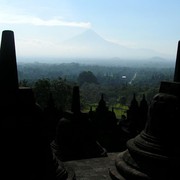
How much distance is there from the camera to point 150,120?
753 centimetres

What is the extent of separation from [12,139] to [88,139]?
23.6 ft

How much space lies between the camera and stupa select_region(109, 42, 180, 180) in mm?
6941

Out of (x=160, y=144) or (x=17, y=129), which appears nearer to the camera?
(x=17, y=129)

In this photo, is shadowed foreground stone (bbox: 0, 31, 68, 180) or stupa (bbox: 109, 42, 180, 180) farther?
stupa (bbox: 109, 42, 180, 180)

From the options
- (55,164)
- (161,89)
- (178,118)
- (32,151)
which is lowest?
(55,164)

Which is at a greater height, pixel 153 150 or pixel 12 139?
pixel 12 139

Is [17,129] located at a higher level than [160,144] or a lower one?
higher

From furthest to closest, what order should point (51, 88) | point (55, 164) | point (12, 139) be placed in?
Result: point (51, 88) → point (55, 164) → point (12, 139)

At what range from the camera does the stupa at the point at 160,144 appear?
22.8 ft

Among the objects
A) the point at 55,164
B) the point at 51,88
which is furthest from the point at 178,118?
the point at 51,88

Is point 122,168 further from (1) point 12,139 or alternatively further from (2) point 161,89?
(1) point 12,139

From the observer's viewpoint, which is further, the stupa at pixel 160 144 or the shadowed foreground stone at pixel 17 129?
the stupa at pixel 160 144

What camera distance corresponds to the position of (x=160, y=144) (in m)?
7.16

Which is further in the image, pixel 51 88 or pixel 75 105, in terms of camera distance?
pixel 51 88
